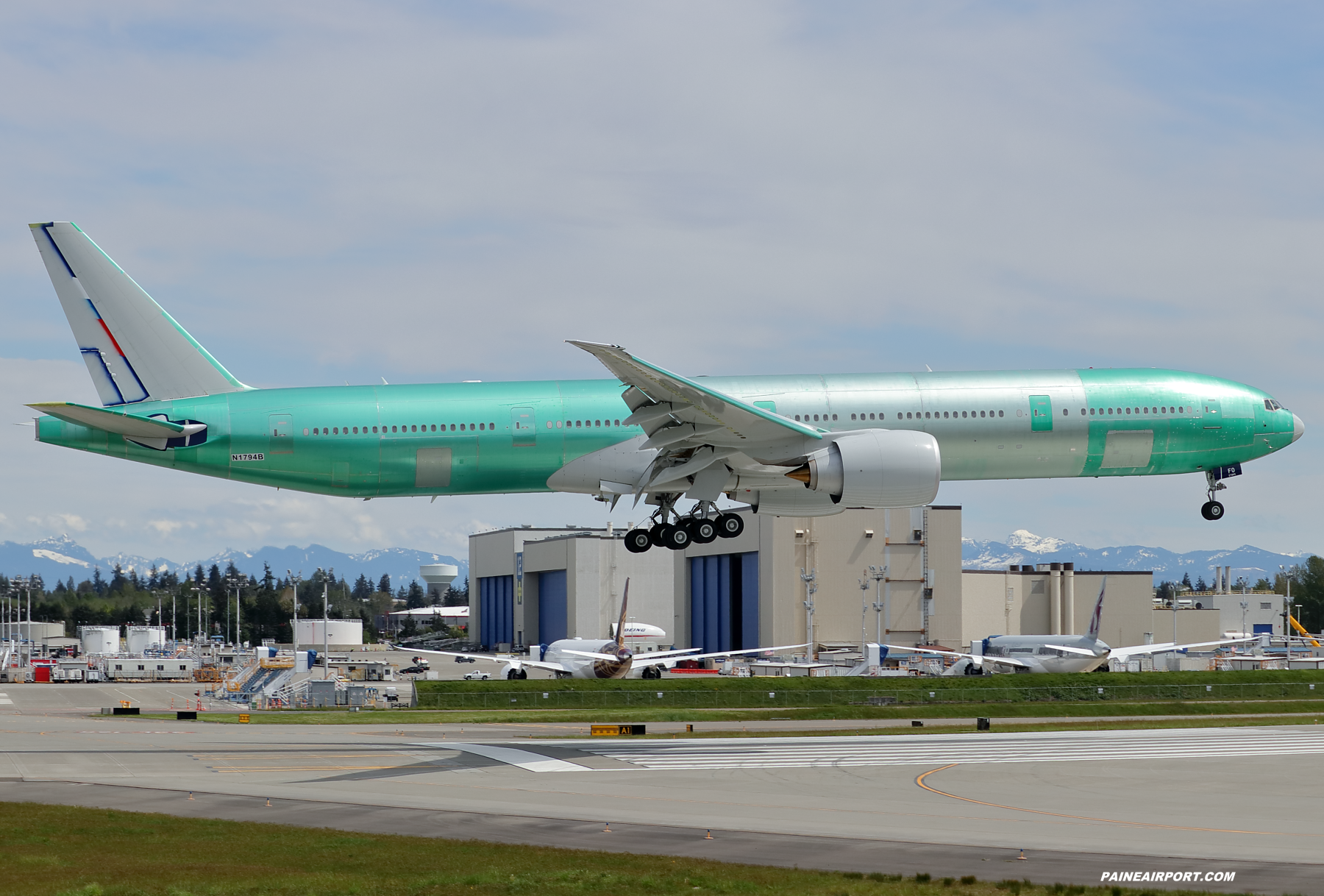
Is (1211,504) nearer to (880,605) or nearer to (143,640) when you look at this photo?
(880,605)

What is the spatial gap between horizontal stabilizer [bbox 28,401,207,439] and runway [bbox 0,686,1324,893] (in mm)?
9647

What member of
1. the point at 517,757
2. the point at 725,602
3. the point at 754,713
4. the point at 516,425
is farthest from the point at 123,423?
the point at 725,602

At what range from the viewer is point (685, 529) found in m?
39.4

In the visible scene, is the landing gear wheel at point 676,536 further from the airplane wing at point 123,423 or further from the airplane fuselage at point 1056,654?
the airplane fuselage at point 1056,654

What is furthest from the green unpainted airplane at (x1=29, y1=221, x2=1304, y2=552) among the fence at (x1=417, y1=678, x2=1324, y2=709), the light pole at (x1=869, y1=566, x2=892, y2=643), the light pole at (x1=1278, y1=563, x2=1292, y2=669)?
the light pole at (x1=1278, y1=563, x2=1292, y2=669)

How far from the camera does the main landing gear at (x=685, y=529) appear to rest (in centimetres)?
3912

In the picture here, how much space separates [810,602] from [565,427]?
268ft

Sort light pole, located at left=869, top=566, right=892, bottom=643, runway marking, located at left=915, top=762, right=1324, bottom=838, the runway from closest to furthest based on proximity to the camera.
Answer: the runway → runway marking, located at left=915, top=762, right=1324, bottom=838 → light pole, located at left=869, top=566, right=892, bottom=643

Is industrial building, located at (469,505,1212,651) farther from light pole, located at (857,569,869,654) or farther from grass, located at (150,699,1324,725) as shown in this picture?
grass, located at (150,699,1324,725)

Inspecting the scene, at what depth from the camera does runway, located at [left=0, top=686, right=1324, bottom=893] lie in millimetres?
23375

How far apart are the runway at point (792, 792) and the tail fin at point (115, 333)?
1143cm

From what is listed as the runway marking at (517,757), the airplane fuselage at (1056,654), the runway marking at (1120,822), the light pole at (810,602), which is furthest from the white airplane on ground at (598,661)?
the runway marking at (1120,822)

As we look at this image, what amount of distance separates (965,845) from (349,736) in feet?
108

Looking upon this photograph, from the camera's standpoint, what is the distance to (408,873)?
2066 cm
